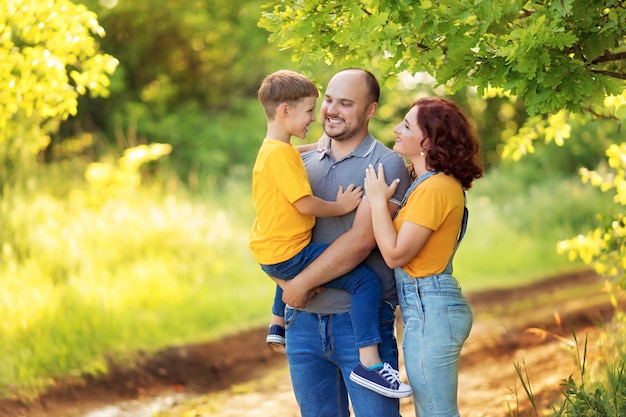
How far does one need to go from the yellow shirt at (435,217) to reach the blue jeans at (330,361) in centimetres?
32

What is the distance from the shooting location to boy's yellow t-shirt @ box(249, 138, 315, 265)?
3.26 m

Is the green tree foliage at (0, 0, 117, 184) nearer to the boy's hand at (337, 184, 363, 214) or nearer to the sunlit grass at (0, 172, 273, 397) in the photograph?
the sunlit grass at (0, 172, 273, 397)

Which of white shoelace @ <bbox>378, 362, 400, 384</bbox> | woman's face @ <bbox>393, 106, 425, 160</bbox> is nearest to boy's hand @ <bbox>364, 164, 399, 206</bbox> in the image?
woman's face @ <bbox>393, 106, 425, 160</bbox>

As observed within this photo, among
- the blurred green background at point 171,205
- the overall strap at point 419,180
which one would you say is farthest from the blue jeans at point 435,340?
the blurred green background at point 171,205

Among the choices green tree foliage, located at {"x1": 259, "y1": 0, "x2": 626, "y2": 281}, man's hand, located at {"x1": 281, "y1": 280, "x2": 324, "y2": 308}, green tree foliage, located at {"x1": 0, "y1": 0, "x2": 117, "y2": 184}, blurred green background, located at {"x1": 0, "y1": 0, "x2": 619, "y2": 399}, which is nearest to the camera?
green tree foliage, located at {"x1": 259, "y1": 0, "x2": 626, "y2": 281}

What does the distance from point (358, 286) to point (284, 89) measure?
0.84 meters

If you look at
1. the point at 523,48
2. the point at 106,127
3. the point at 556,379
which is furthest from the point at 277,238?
the point at 106,127

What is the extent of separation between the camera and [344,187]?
10.9ft

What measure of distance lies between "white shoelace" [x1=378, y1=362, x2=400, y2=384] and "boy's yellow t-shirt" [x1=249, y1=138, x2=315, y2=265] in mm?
566

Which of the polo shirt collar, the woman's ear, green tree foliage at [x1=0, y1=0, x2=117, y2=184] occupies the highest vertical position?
green tree foliage at [x1=0, y1=0, x2=117, y2=184]

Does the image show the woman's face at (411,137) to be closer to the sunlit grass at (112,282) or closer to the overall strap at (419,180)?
the overall strap at (419,180)

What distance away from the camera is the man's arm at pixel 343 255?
10.4 ft

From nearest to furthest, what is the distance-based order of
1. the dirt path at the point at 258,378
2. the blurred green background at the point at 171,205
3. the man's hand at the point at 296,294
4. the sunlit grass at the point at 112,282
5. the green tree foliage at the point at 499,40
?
the green tree foliage at the point at 499,40, the man's hand at the point at 296,294, the dirt path at the point at 258,378, the sunlit grass at the point at 112,282, the blurred green background at the point at 171,205

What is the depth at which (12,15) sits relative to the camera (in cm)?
468
